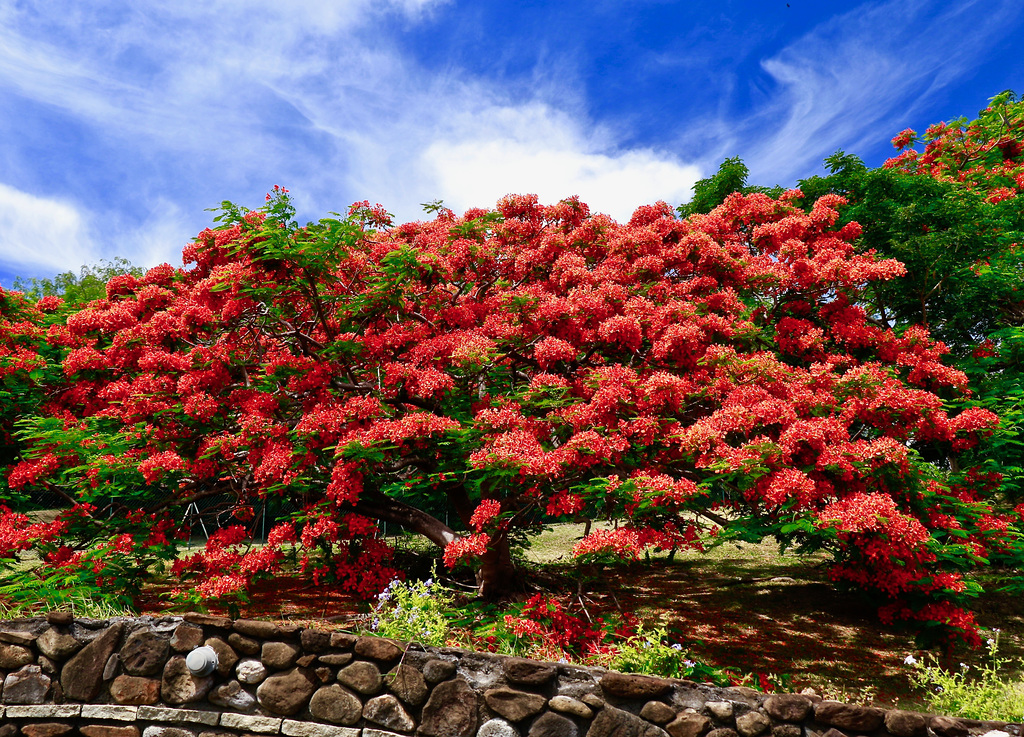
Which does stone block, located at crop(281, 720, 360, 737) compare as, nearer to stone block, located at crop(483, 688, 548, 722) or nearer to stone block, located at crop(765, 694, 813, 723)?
stone block, located at crop(483, 688, 548, 722)

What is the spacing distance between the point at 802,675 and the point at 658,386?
4.22m

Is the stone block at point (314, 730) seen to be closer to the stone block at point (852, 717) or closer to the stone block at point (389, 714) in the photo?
the stone block at point (389, 714)

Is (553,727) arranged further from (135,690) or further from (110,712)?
(110,712)

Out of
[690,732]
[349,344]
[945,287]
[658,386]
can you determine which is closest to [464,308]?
[349,344]

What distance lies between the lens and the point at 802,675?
7387 millimetres

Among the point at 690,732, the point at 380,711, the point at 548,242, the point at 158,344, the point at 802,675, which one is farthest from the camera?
the point at 548,242

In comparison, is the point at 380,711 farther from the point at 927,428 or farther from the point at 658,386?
the point at 927,428

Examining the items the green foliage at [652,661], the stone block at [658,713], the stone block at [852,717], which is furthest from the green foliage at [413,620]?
the stone block at [852,717]

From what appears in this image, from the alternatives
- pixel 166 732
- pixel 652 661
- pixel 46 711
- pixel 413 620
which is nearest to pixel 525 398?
pixel 413 620

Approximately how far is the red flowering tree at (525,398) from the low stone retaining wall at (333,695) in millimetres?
2202

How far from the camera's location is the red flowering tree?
648 cm

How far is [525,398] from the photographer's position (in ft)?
23.7

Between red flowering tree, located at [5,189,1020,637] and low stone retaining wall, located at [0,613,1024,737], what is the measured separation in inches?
86.7

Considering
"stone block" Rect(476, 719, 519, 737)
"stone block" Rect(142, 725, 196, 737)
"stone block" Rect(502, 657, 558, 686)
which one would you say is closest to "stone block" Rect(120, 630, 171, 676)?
"stone block" Rect(142, 725, 196, 737)
